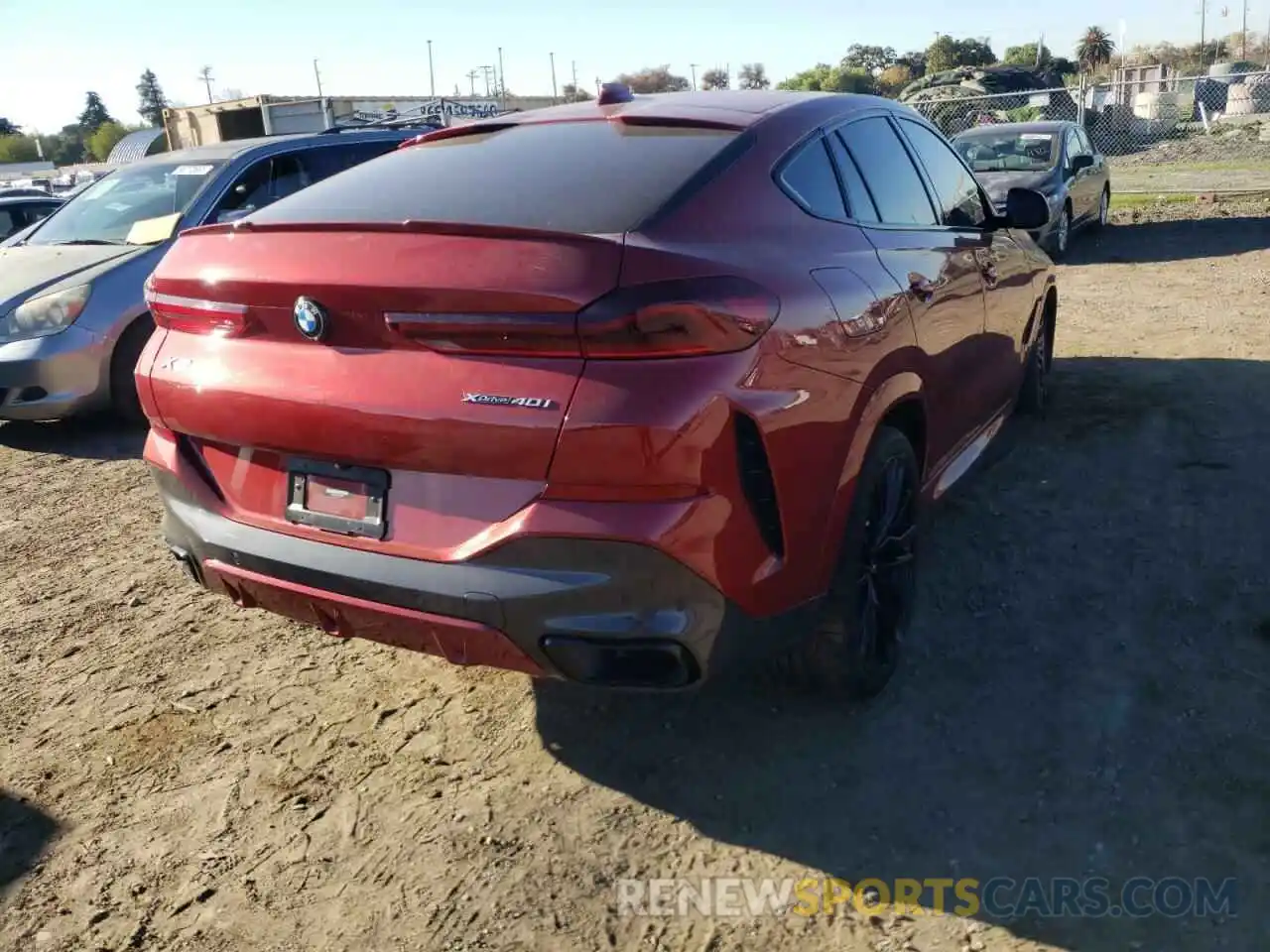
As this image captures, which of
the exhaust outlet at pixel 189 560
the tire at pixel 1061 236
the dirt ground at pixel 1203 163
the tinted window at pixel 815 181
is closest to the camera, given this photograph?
the exhaust outlet at pixel 189 560

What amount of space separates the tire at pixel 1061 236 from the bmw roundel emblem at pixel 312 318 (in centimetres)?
1074

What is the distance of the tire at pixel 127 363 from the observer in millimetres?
6285

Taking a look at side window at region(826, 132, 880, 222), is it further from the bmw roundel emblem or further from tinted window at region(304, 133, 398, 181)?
tinted window at region(304, 133, 398, 181)

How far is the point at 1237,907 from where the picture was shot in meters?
2.32

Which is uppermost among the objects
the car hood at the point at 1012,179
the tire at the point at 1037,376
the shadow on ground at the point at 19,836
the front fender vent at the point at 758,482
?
the car hood at the point at 1012,179

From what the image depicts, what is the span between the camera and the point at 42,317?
617 centimetres

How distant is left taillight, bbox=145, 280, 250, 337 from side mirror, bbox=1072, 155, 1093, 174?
457 inches

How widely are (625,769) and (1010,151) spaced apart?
11.4 m

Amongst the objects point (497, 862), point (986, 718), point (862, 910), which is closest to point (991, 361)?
point (986, 718)

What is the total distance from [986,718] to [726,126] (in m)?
1.86

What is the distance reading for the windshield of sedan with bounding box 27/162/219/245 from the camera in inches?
269

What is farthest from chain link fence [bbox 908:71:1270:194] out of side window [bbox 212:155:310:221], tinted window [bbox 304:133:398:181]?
side window [bbox 212:155:310:221]

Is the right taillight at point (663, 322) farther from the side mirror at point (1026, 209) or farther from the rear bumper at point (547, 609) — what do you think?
the side mirror at point (1026, 209)

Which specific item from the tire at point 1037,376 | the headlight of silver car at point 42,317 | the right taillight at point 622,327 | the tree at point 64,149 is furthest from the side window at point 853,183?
the tree at point 64,149
